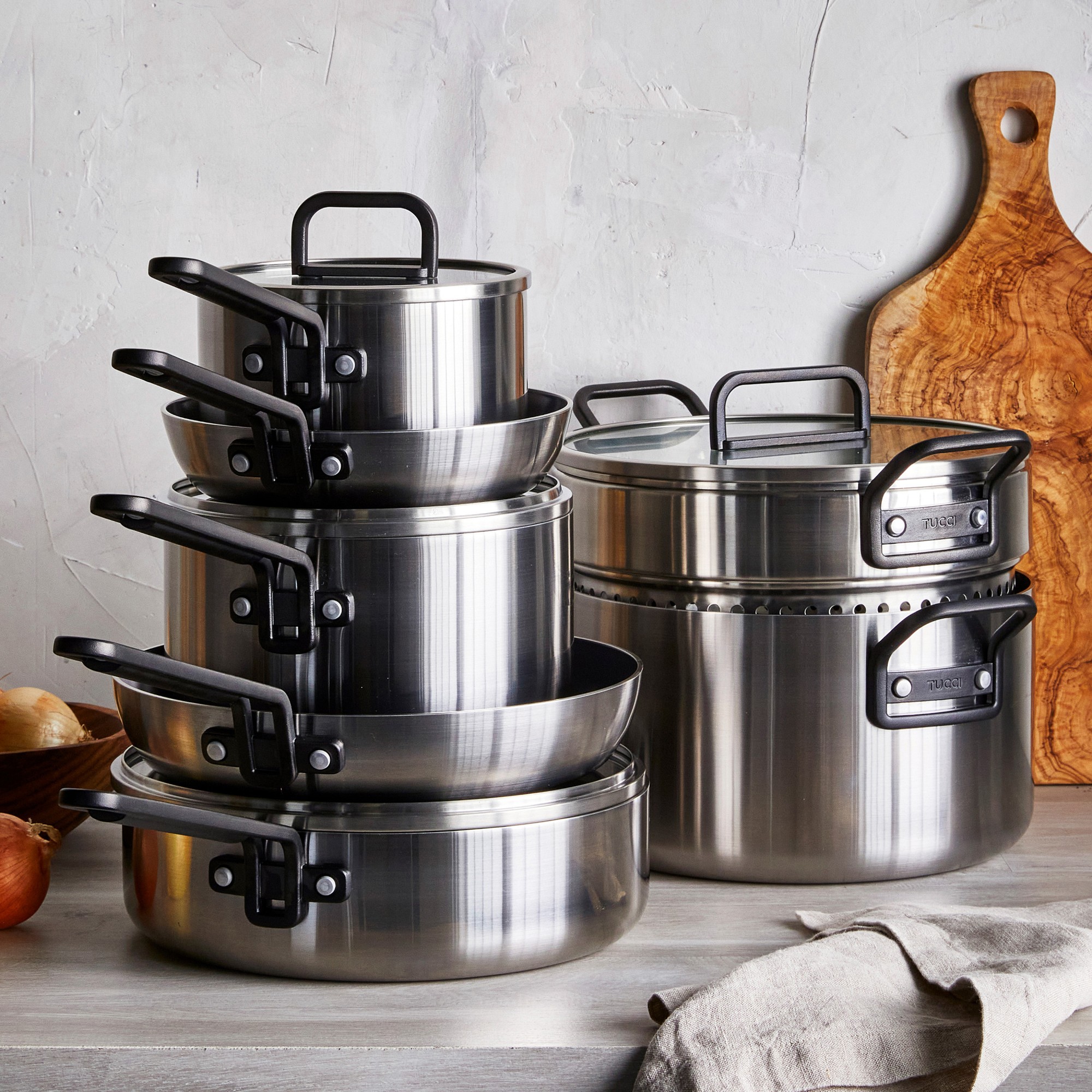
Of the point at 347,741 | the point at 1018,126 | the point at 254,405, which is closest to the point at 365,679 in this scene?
the point at 347,741

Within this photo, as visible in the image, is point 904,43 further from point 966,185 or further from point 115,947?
point 115,947

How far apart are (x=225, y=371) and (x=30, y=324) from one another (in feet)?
1.66

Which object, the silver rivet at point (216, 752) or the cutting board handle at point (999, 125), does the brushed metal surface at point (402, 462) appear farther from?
the cutting board handle at point (999, 125)

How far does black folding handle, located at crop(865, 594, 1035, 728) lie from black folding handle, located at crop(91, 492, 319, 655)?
0.39 metres

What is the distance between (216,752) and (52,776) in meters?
0.30

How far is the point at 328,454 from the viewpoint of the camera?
2.75 ft

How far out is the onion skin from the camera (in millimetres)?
934

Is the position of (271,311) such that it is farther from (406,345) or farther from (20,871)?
(20,871)

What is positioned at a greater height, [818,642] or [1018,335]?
[1018,335]

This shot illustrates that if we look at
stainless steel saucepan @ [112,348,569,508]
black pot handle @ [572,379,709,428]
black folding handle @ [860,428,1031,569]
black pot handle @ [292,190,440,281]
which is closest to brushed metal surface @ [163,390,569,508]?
stainless steel saucepan @ [112,348,569,508]

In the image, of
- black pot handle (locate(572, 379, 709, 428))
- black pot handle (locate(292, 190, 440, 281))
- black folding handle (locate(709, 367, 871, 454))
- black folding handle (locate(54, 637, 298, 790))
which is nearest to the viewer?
black folding handle (locate(54, 637, 298, 790))

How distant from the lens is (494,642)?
88cm

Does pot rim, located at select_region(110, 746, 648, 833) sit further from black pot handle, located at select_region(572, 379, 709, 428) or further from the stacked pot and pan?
black pot handle, located at select_region(572, 379, 709, 428)

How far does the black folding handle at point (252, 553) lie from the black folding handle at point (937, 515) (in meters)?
0.38
